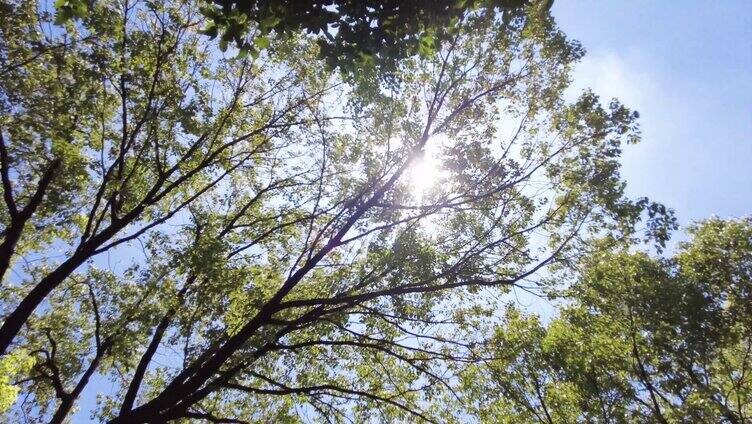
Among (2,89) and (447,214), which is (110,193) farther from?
(447,214)

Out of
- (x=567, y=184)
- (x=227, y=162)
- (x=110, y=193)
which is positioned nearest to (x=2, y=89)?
(x=110, y=193)

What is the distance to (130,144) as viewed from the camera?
467 inches

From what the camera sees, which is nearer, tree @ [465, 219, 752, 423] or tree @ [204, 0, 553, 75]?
tree @ [204, 0, 553, 75]

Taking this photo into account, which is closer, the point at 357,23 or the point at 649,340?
the point at 357,23

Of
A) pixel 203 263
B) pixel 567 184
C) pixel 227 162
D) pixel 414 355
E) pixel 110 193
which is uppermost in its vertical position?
pixel 227 162

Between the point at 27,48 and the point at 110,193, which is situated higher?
the point at 27,48

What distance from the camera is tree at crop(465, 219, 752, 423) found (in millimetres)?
14117

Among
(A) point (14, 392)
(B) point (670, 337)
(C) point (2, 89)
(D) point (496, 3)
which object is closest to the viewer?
(D) point (496, 3)

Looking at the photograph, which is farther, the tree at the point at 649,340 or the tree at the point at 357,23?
the tree at the point at 649,340

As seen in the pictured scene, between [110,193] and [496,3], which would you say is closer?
[496,3]

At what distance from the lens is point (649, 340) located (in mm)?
15883

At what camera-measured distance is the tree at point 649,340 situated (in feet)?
46.3

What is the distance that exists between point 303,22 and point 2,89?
9522mm

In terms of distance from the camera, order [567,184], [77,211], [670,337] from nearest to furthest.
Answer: [567,184] < [77,211] < [670,337]
